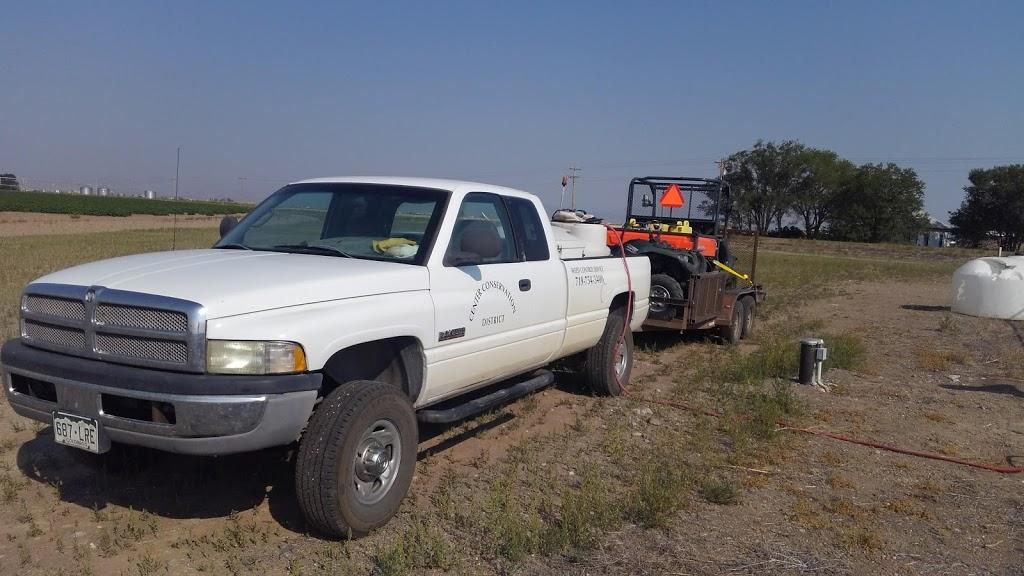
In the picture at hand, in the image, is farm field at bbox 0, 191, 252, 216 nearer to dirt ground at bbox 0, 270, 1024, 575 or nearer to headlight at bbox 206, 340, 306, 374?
dirt ground at bbox 0, 270, 1024, 575

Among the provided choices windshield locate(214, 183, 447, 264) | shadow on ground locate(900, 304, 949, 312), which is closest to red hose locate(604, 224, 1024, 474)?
windshield locate(214, 183, 447, 264)

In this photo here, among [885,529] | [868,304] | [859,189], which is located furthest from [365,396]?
[859,189]

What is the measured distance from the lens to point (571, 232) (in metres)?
7.80

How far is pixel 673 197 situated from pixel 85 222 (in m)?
46.5

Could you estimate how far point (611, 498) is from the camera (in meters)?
5.21

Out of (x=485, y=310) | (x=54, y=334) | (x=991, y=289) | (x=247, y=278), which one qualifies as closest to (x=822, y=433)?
(x=485, y=310)

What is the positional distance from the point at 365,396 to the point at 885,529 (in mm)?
3146

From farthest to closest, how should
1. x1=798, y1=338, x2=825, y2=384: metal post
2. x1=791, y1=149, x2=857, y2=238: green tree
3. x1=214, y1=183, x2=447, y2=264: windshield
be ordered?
x1=791, y1=149, x2=857, y2=238: green tree
x1=798, y1=338, x2=825, y2=384: metal post
x1=214, y1=183, x2=447, y2=264: windshield

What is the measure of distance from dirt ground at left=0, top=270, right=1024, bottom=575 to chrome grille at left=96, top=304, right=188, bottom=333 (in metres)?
1.14

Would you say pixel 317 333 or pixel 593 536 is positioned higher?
pixel 317 333

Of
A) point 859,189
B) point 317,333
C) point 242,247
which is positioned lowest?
point 317,333

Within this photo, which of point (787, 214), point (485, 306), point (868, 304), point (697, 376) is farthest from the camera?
point (787, 214)

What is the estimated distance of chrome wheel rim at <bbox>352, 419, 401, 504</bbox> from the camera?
435 centimetres

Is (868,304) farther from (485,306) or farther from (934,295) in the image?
(485,306)
